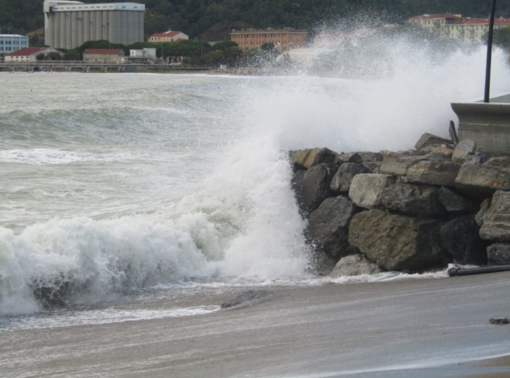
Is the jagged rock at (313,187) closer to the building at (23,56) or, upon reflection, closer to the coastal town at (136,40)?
the coastal town at (136,40)

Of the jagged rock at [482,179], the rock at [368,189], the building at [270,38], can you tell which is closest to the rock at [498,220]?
the jagged rock at [482,179]

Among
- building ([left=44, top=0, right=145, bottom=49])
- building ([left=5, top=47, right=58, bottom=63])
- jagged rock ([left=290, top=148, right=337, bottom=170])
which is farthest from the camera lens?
building ([left=44, top=0, right=145, bottom=49])

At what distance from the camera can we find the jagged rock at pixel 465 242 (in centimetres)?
1017

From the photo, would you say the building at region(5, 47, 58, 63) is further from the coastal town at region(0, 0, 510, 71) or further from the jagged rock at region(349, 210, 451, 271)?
the jagged rock at region(349, 210, 451, 271)

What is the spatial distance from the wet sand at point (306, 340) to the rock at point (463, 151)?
258cm

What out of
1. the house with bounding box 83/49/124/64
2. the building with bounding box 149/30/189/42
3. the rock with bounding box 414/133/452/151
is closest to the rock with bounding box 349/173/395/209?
the rock with bounding box 414/133/452/151

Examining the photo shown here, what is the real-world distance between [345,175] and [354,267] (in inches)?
61.2

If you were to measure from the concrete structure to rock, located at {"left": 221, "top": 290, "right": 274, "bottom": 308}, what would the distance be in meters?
4.32

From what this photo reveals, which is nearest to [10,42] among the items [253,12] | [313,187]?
[253,12]

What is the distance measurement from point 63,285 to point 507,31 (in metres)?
83.3

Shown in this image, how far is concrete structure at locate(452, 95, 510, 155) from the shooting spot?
11.8 meters

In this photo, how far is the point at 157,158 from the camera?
72.7ft

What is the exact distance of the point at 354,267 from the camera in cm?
1058

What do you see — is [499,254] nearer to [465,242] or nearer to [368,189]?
[465,242]
